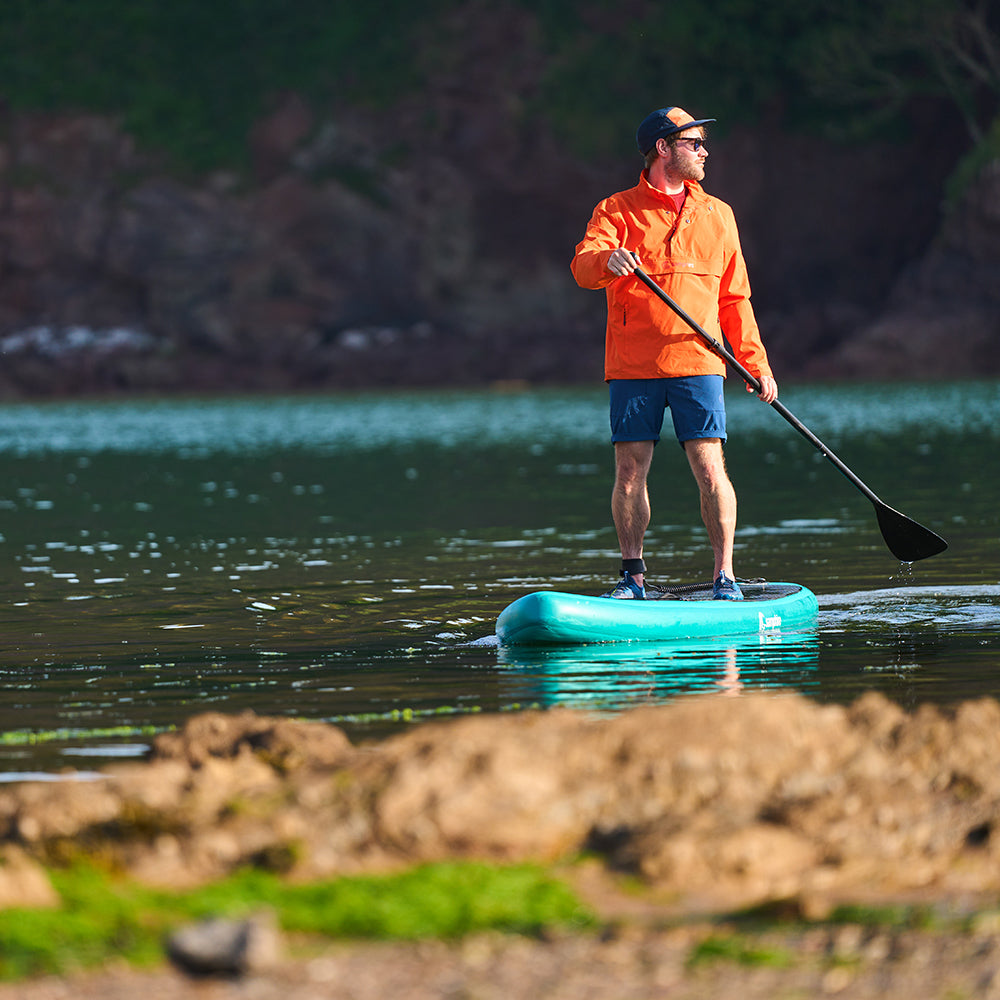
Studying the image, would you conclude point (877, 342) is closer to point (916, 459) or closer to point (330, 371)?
point (330, 371)

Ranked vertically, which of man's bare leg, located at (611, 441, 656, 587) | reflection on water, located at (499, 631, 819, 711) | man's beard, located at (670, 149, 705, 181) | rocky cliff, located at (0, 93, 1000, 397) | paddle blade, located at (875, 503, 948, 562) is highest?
rocky cliff, located at (0, 93, 1000, 397)

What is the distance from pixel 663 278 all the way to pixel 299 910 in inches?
190

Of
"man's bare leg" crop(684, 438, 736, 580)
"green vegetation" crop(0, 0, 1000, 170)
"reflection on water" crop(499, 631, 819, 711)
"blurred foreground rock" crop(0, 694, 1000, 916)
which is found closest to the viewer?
"blurred foreground rock" crop(0, 694, 1000, 916)

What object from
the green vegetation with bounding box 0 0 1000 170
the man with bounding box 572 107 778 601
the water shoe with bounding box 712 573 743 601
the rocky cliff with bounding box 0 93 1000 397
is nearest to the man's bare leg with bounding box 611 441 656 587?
the man with bounding box 572 107 778 601

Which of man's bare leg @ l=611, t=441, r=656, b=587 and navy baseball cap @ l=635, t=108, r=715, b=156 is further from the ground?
navy baseball cap @ l=635, t=108, r=715, b=156

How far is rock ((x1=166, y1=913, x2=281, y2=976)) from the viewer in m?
3.30

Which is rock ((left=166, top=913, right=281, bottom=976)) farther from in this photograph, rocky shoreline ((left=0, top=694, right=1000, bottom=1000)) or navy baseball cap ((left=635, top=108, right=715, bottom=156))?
navy baseball cap ((left=635, top=108, right=715, bottom=156))

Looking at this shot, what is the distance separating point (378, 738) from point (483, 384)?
52.2 metres

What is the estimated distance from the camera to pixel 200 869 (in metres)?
4.02

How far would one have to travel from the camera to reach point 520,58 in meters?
59.8

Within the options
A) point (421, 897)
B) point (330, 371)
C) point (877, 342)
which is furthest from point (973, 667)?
point (330, 371)

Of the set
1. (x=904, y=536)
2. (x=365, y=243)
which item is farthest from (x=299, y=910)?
(x=365, y=243)

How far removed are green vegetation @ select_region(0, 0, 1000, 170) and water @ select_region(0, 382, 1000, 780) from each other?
31417mm

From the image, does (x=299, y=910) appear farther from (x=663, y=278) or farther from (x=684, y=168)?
(x=684, y=168)
